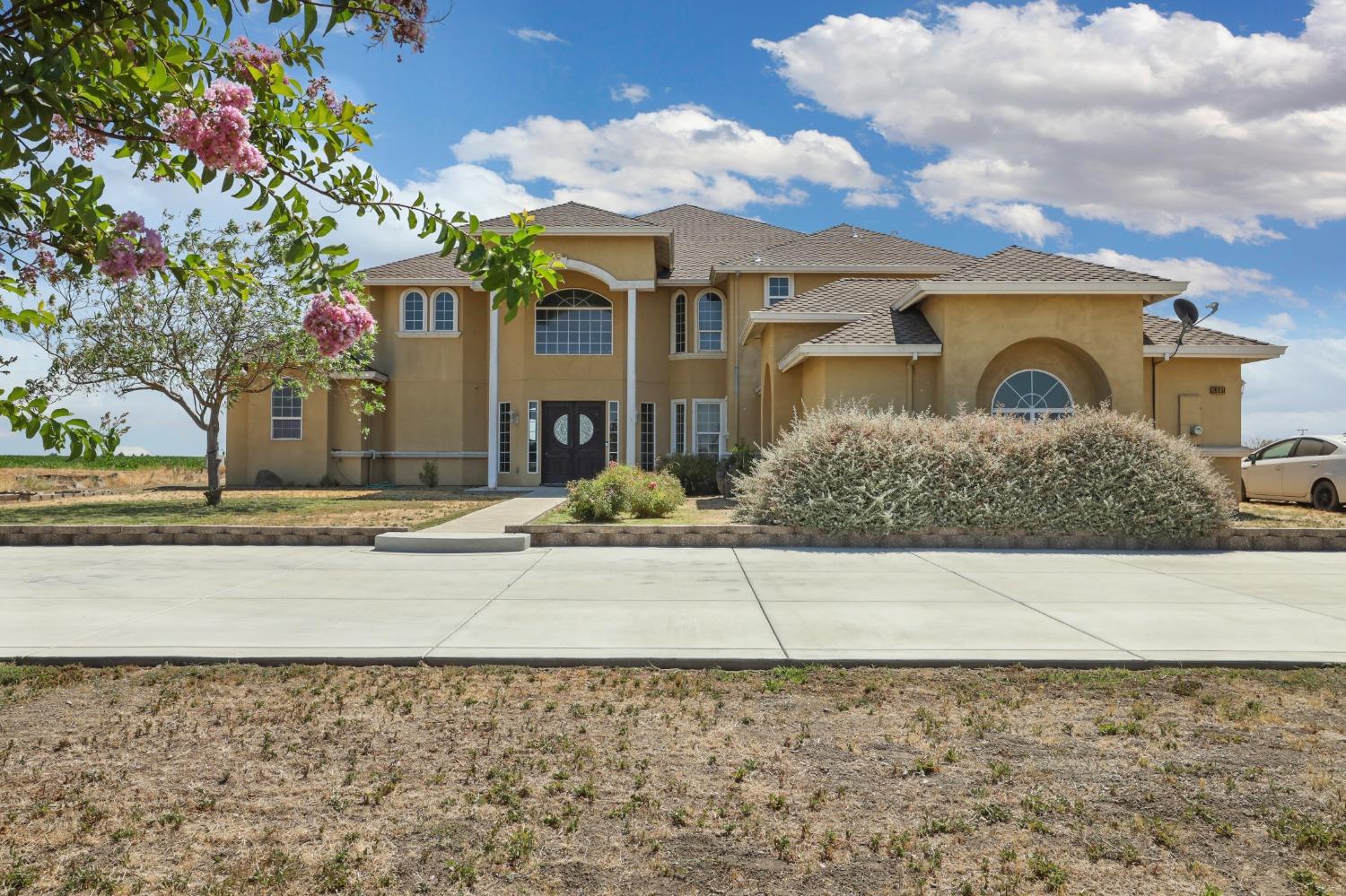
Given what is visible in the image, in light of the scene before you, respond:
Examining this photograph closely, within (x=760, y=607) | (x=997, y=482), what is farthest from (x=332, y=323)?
(x=997, y=482)

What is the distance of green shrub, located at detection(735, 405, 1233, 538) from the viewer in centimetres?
1442

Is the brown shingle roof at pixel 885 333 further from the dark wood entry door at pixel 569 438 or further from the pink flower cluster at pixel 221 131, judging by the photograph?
the pink flower cluster at pixel 221 131

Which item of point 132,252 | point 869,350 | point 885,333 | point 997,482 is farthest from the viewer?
point 885,333

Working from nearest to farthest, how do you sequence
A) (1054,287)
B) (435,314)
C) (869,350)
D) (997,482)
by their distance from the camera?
(997,482), (1054,287), (869,350), (435,314)

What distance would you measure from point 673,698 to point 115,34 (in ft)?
14.8

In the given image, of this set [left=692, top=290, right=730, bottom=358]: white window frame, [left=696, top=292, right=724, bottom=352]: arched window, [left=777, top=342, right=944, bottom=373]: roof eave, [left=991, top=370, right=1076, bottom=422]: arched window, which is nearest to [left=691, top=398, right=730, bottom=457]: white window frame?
[left=692, top=290, right=730, bottom=358]: white window frame

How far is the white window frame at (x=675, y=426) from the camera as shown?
89.7ft

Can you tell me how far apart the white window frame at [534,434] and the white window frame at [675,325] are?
422cm

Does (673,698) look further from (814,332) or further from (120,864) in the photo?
(814,332)

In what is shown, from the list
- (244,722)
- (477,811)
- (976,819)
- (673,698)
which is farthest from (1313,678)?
(244,722)

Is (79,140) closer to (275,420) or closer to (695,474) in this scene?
(695,474)

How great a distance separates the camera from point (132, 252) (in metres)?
4.75

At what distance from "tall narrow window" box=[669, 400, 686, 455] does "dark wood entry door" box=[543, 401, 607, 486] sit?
83.3 inches

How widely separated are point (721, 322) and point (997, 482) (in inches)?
538
